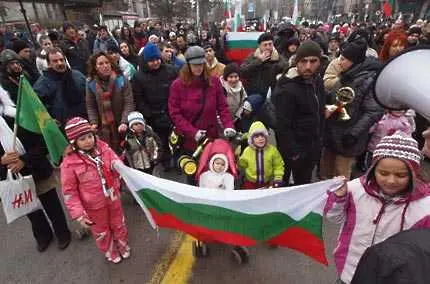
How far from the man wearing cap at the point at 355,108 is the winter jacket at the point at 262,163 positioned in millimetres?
869

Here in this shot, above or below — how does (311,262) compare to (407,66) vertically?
below

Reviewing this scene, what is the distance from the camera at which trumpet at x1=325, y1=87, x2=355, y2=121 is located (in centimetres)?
355

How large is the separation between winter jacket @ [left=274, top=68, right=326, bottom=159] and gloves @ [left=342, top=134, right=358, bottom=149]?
541 millimetres

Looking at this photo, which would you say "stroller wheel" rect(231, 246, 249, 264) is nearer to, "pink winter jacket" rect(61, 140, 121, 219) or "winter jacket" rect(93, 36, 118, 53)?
"pink winter jacket" rect(61, 140, 121, 219)

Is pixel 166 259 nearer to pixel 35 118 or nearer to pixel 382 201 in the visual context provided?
pixel 35 118

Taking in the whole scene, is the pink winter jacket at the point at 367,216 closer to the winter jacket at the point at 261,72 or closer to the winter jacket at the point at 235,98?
the winter jacket at the point at 235,98

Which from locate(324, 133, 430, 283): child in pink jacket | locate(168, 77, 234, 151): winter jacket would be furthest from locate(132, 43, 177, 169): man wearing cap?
locate(324, 133, 430, 283): child in pink jacket

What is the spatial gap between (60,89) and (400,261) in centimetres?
398

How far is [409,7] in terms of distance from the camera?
41.7 meters

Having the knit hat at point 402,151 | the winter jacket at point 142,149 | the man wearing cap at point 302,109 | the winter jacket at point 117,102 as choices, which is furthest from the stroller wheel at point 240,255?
the winter jacket at point 117,102

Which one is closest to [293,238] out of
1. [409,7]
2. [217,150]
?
[217,150]

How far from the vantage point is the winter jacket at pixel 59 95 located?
3.90m

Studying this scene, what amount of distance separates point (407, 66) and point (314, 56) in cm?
165

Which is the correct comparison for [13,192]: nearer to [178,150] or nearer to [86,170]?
[86,170]
